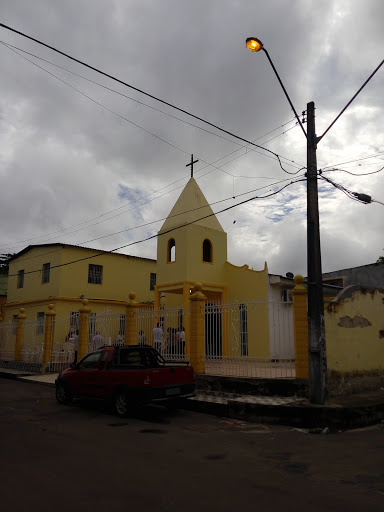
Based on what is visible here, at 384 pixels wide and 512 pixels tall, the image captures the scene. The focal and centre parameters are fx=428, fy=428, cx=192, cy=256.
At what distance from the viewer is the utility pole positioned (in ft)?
28.8

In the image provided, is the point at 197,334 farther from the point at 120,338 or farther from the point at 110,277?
the point at 110,277

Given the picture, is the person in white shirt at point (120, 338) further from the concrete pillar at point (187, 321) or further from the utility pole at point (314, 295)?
the utility pole at point (314, 295)

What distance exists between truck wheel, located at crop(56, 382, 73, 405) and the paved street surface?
1.95 meters

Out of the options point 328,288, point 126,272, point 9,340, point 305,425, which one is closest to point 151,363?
point 305,425

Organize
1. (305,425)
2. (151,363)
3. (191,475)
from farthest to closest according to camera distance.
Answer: (151,363) → (305,425) → (191,475)

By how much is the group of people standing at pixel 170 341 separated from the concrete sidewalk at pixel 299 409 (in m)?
2.91

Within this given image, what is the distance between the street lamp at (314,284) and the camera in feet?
28.7

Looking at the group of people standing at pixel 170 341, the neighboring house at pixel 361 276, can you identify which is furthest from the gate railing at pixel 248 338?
the neighboring house at pixel 361 276

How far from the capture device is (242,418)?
8797 millimetres

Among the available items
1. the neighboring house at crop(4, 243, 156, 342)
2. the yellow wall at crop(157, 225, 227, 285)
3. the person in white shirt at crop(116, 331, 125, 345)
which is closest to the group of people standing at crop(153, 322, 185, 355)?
the person in white shirt at crop(116, 331, 125, 345)

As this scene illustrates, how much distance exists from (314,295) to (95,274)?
61.9ft

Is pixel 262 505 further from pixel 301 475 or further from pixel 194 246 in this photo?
pixel 194 246

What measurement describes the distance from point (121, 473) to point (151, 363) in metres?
5.15

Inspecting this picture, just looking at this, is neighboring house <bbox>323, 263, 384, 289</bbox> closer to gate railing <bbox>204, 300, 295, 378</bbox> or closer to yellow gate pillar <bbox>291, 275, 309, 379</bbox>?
gate railing <bbox>204, 300, 295, 378</bbox>
